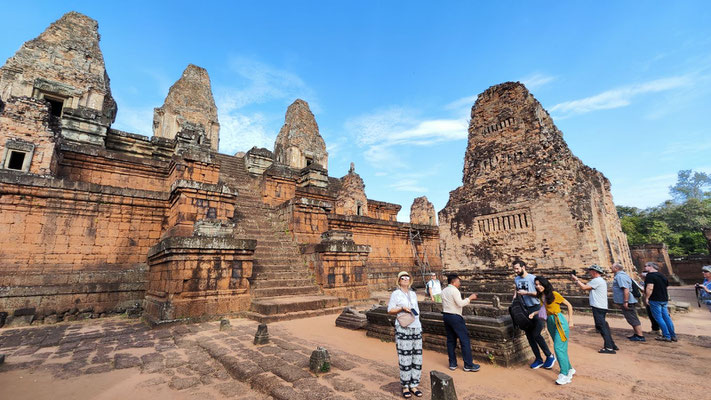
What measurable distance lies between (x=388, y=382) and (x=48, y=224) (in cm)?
933

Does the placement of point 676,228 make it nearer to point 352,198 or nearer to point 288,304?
point 352,198

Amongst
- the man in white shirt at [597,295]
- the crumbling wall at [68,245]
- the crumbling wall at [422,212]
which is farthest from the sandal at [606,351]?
the crumbling wall at [422,212]

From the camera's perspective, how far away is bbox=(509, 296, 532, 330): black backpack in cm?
367

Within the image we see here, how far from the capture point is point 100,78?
19.3m

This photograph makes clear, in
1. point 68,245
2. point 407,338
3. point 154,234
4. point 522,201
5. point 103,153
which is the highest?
point 103,153

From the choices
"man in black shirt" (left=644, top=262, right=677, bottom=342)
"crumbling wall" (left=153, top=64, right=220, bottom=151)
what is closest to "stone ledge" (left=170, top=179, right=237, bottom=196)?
"man in black shirt" (left=644, top=262, right=677, bottom=342)

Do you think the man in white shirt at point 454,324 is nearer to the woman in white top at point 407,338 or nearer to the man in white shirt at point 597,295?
the woman in white top at point 407,338

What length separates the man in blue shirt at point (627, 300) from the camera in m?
4.77

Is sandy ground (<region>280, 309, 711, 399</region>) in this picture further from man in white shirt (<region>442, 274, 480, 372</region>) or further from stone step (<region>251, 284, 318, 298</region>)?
stone step (<region>251, 284, 318, 298</region>)

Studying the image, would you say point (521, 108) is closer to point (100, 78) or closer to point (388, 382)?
point (388, 382)

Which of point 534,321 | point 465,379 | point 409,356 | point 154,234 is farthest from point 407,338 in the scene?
point 154,234

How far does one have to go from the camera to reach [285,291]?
805 centimetres

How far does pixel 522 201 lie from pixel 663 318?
3.19 m

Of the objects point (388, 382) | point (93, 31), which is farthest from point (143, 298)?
point (93, 31)
